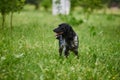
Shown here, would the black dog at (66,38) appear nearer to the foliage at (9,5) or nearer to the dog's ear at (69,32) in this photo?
the dog's ear at (69,32)

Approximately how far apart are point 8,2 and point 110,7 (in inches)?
2183

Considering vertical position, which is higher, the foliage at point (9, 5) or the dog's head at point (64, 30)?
the dog's head at point (64, 30)

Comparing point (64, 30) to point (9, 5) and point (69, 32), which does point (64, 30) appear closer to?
point (69, 32)

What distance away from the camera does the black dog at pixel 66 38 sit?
10.1 m

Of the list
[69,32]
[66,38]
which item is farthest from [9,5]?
[69,32]

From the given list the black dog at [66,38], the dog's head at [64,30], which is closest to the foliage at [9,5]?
the black dog at [66,38]

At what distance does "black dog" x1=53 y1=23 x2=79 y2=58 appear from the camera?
10.1 m

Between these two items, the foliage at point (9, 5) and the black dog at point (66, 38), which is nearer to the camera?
the black dog at point (66, 38)

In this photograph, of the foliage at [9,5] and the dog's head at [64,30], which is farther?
the foliage at [9,5]

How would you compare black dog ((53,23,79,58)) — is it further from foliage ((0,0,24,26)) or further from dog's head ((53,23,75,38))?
foliage ((0,0,24,26))

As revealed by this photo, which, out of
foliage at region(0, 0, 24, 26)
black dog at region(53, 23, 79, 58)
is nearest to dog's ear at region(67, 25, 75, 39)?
black dog at region(53, 23, 79, 58)

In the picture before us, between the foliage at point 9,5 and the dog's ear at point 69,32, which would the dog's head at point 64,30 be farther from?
the foliage at point 9,5

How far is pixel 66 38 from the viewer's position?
10.3 meters

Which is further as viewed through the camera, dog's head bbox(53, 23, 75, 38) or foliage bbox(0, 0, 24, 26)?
foliage bbox(0, 0, 24, 26)
